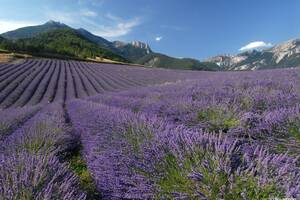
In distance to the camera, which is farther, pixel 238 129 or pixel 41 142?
pixel 41 142

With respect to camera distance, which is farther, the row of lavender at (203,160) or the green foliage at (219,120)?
the green foliage at (219,120)

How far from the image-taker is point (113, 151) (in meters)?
2.95

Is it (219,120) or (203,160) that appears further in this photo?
(219,120)

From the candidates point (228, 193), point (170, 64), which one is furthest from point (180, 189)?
point (170, 64)

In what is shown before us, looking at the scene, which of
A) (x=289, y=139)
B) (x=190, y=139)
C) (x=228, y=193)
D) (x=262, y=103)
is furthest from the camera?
(x=262, y=103)

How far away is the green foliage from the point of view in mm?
3760

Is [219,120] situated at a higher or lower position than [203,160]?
lower

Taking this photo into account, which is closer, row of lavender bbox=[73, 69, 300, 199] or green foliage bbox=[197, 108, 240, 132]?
row of lavender bbox=[73, 69, 300, 199]

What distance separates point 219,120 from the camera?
3.84 metres

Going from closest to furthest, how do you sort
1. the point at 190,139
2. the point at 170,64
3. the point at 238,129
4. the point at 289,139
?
the point at 190,139 → the point at 289,139 → the point at 238,129 → the point at 170,64

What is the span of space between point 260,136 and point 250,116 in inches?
16.6

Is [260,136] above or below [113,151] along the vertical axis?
above

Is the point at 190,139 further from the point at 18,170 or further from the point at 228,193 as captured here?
the point at 18,170

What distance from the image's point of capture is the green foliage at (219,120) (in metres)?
3.76
